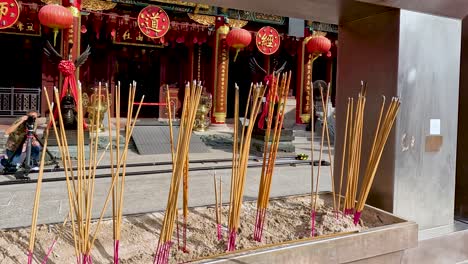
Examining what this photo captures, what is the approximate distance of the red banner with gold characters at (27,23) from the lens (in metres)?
6.76

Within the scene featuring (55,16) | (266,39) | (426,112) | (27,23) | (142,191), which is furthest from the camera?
(266,39)

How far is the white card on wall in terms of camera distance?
2.06 meters

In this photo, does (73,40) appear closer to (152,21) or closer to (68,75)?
(152,21)

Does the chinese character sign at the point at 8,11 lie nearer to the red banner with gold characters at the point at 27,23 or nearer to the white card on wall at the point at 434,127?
the red banner with gold characters at the point at 27,23

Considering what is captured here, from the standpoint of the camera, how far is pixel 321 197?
231 centimetres

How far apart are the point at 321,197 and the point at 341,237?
0.85 m

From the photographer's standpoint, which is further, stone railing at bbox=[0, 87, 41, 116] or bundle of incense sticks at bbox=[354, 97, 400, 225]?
stone railing at bbox=[0, 87, 41, 116]

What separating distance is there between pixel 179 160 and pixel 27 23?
7347mm

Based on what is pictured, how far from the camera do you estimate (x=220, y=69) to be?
852 centimetres

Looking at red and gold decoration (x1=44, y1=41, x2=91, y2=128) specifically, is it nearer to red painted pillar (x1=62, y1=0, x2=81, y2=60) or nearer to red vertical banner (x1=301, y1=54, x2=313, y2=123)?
red painted pillar (x1=62, y1=0, x2=81, y2=60)

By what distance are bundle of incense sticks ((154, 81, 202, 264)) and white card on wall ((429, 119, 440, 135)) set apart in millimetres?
1402

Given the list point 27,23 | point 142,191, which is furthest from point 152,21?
point 142,191

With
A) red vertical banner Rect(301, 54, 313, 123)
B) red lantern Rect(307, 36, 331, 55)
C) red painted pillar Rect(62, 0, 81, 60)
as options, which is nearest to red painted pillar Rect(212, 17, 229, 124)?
red lantern Rect(307, 36, 331, 55)

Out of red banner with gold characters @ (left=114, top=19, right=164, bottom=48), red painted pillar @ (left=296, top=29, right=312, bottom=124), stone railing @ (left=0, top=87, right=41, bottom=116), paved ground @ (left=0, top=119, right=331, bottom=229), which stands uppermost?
red banner with gold characters @ (left=114, top=19, right=164, bottom=48)
